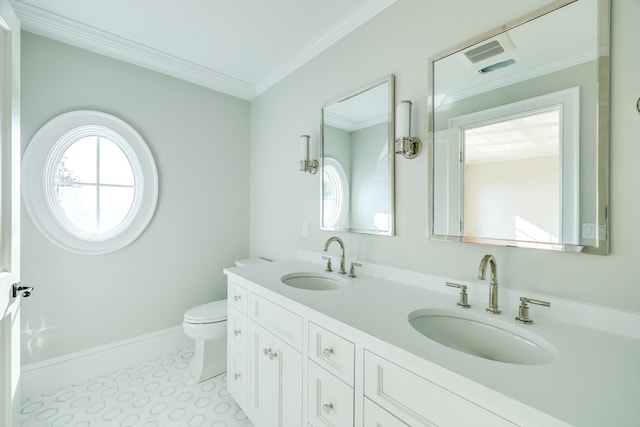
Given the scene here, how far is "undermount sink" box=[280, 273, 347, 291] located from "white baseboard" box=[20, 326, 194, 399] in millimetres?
1401

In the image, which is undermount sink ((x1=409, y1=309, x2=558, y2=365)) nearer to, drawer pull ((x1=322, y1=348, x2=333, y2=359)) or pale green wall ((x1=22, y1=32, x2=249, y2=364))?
drawer pull ((x1=322, y1=348, x2=333, y2=359))

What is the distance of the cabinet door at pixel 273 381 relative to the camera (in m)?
1.17

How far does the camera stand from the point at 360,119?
1.68 m

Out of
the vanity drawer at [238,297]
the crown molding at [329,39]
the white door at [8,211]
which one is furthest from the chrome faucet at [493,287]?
the white door at [8,211]

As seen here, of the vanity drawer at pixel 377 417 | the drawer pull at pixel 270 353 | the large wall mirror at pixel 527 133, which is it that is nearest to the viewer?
the vanity drawer at pixel 377 417

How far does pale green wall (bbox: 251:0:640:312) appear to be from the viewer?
33.3 inches

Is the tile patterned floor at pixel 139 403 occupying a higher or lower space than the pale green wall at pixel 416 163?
lower

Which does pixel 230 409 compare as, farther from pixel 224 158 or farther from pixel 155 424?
pixel 224 158

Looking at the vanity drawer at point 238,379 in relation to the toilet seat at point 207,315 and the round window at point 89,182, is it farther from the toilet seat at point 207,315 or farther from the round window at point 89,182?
the round window at point 89,182

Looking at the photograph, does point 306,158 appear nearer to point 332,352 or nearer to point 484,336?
point 332,352

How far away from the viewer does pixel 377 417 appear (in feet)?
2.72

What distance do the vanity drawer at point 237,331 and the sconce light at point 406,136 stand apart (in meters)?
1.27

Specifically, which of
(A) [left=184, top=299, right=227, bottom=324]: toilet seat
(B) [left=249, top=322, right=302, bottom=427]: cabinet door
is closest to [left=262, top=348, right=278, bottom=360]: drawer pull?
(B) [left=249, top=322, right=302, bottom=427]: cabinet door

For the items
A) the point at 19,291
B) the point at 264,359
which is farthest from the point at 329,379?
the point at 19,291
